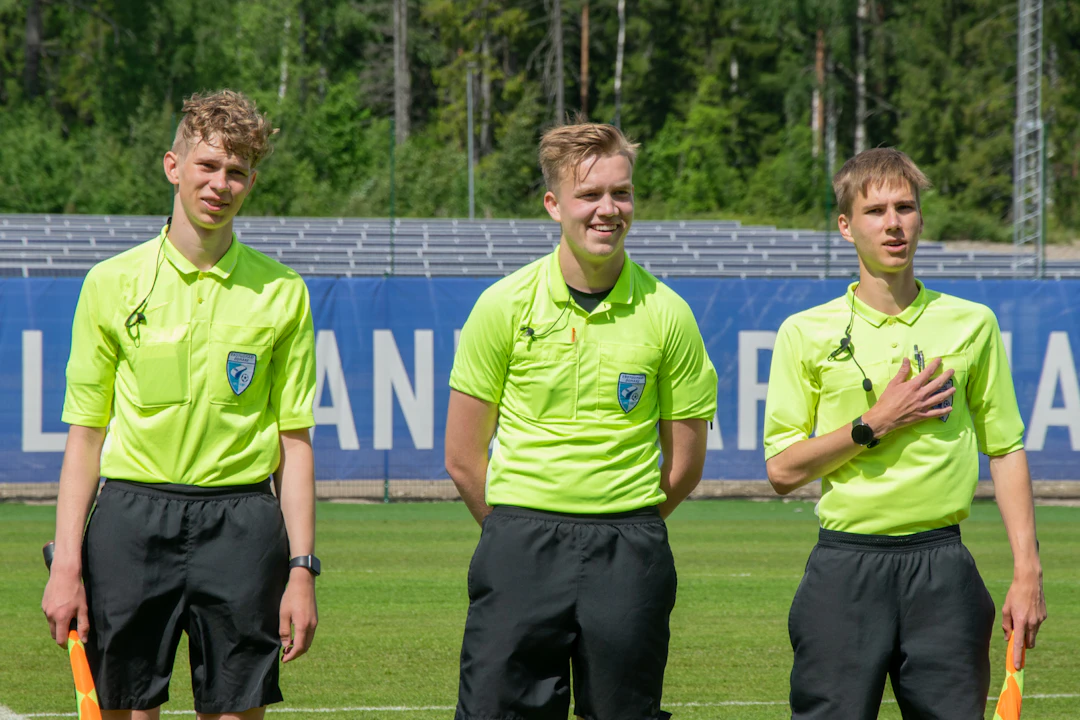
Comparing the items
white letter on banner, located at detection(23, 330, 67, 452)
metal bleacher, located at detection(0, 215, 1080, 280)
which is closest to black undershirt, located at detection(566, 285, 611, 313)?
white letter on banner, located at detection(23, 330, 67, 452)

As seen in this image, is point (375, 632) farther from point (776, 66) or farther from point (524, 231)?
point (776, 66)

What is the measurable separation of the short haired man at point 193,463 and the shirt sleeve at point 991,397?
193cm

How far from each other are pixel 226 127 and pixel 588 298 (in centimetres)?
113

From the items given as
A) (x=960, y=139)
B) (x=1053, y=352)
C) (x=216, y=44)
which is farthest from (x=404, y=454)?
(x=960, y=139)

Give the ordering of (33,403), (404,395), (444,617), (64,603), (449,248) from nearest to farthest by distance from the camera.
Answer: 1. (64,603)
2. (444,617)
3. (33,403)
4. (404,395)
5. (449,248)

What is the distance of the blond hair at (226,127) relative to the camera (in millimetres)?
3775

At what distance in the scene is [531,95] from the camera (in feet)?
173

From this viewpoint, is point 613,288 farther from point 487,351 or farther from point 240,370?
point 240,370

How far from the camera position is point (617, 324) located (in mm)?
4008

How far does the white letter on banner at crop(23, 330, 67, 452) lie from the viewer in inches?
511

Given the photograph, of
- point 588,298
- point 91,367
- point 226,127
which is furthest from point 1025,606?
point 91,367

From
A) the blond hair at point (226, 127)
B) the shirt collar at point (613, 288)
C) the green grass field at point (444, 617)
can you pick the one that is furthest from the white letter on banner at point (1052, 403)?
the blond hair at point (226, 127)

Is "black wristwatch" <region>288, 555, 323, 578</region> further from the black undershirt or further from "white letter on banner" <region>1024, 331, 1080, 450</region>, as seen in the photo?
"white letter on banner" <region>1024, 331, 1080, 450</region>

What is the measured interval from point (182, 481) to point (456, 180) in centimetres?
3388
